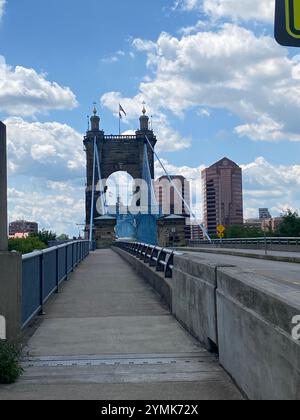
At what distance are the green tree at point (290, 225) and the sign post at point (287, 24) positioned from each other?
55.4 m

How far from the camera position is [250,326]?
4637mm

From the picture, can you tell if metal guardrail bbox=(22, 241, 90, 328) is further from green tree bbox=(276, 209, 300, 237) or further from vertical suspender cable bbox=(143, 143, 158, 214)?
vertical suspender cable bbox=(143, 143, 158, 214)

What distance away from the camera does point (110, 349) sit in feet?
23.6

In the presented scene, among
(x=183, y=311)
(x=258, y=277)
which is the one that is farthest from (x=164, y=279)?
(x=258, y=277)

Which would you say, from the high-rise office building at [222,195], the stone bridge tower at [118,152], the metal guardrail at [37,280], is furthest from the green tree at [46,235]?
the high-rise office building at [222,195]

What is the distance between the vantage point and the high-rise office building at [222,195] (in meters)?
126

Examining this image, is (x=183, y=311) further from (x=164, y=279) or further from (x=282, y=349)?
(x=282, y=349)

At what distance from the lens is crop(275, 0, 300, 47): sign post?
11.2ft

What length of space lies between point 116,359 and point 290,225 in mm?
53805

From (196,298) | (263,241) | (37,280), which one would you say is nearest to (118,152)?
(263,241)

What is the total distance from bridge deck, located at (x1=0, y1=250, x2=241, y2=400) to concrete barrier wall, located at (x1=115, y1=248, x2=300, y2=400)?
0.28 m

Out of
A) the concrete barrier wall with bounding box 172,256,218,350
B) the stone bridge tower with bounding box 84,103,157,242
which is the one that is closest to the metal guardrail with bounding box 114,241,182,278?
the concrete barrier wall with bounding box 172,256,218,350
